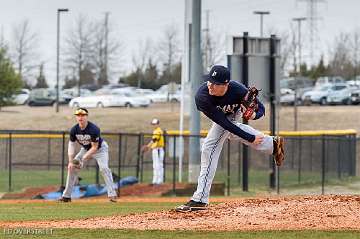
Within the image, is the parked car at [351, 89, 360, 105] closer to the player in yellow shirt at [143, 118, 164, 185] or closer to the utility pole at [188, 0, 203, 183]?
the utility pole at [188, 0, 203, 183]

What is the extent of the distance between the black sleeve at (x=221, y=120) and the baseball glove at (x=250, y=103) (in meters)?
0.37

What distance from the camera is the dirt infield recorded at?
11.2 m

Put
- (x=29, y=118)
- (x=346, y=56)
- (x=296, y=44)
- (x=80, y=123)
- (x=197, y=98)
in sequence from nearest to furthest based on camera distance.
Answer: (x=197, y=98)
(x=80, y=123)
(x=29, y=118)
(x=296, y=44)
(x=346, y=56)

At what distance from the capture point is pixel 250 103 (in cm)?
1212

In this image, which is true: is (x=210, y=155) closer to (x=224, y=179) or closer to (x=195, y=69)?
(x=195, y=69)

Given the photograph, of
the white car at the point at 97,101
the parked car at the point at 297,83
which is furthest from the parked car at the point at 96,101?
the parked car at the point at 297,83

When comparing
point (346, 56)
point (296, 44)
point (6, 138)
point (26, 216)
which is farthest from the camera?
point (346, 56)

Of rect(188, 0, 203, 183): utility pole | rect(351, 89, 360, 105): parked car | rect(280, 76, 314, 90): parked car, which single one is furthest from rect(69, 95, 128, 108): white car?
rect(188, 0, 203, 183): utility pole

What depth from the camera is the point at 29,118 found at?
185ft

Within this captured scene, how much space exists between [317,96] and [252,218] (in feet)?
181

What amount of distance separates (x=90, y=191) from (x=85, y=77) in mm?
65171

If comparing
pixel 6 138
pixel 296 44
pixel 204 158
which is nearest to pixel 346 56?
pixel 296 44

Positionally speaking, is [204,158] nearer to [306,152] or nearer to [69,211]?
[69,211]

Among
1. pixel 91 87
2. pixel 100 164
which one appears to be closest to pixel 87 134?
pixel 100 164
